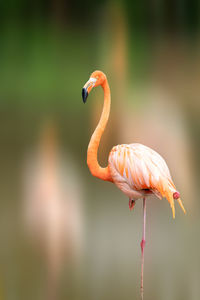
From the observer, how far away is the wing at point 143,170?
3213 millimetres

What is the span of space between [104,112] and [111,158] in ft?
0.86

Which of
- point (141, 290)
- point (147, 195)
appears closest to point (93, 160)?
point (147, 195)

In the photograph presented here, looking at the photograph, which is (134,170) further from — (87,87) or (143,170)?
(87,87)

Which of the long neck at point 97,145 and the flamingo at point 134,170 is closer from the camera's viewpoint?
the flamingo at point 134,170

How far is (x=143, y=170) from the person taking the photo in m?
3.24

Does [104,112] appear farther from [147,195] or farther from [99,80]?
[147,195]

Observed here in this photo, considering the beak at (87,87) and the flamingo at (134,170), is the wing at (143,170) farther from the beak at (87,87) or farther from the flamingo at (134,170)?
the beak at (87,87)

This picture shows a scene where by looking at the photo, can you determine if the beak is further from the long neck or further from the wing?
the wing

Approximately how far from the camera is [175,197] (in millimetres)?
3213

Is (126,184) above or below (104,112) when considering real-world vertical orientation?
below

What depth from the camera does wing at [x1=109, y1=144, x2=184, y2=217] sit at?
126 inches

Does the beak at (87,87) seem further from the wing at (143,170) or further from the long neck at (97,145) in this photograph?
the wing at (143,170)

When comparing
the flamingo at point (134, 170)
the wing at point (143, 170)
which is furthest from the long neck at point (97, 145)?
the wing at point (143, 170)

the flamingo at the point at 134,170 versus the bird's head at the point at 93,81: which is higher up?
the bird's head at the point at 93,81
